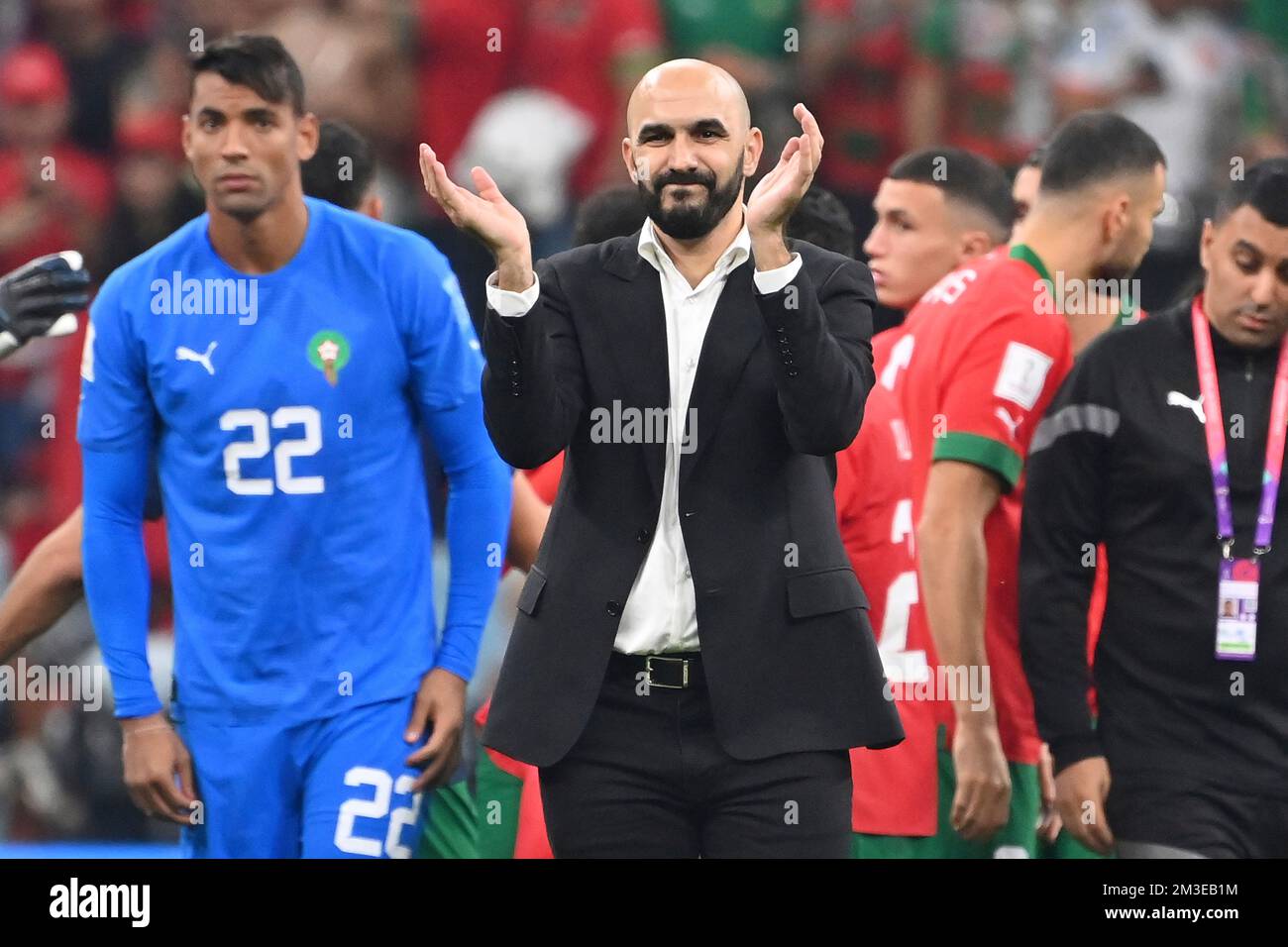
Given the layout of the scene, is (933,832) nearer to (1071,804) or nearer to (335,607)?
(1071,804)

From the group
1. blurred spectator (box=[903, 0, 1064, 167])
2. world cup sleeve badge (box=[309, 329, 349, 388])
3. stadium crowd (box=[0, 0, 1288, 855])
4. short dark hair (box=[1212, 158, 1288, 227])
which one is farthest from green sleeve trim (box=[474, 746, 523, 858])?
blurred spectator (box=[903, 0, 1064, 167])

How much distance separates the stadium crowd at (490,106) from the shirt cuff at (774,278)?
3.40m

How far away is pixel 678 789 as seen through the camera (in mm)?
3453

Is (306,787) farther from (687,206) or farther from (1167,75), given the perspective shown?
(1167,75)

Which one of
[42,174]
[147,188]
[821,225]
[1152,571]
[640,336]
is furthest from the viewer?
[42,174]

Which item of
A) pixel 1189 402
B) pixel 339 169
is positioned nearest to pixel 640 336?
pixel 1189 402

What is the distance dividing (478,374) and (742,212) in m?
0.90

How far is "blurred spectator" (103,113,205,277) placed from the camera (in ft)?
22.4

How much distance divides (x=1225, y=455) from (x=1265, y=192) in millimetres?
577

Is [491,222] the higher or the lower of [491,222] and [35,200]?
the lower

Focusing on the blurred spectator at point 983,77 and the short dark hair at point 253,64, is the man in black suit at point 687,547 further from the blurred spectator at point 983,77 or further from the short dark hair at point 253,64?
the blurred spectator at point 983,77

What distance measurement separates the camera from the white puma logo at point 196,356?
13.9ft

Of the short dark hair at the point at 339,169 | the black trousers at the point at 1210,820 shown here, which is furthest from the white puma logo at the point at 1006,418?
the short dark hair at the point at 339,169
